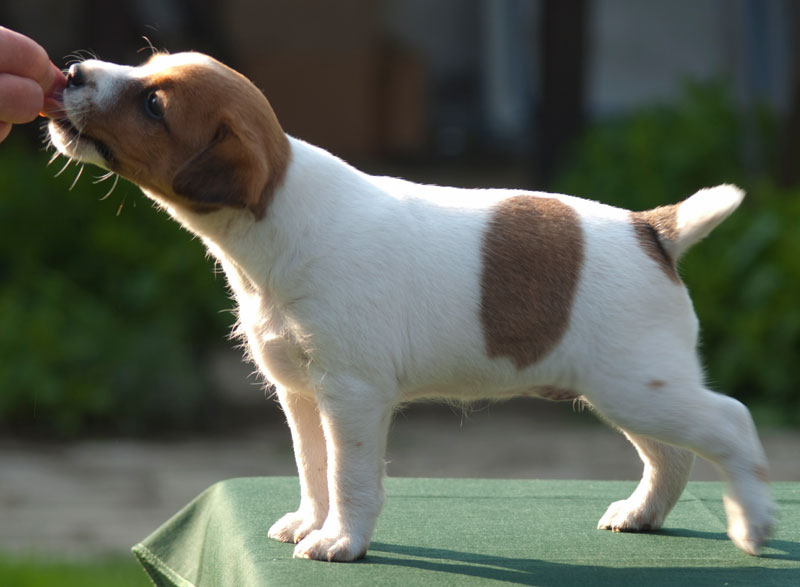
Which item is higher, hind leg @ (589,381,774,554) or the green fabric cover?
hind leg @ (589,381,774,554)

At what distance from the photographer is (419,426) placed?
1048cm

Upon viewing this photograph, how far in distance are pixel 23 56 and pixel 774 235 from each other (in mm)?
8006

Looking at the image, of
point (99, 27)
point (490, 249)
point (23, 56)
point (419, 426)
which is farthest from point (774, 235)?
point (23, 56)

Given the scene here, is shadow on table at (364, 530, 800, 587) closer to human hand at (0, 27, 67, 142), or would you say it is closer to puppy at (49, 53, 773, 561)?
puppy at (49, 53, 773, 561)

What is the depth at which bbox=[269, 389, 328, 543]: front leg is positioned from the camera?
12.0 feet

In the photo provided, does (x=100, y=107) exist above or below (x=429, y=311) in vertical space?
above

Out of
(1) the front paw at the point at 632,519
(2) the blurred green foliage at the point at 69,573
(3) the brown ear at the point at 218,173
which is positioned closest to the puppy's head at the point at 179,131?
(3) the brown ear at the point at 218,173

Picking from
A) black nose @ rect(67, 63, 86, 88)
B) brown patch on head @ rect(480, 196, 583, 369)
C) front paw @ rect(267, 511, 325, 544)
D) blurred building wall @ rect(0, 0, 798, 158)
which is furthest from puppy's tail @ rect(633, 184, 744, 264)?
blurred building wall @ rect(0, 0, 798, 158)

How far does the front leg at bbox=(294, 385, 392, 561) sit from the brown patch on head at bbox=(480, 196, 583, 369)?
0.40 m

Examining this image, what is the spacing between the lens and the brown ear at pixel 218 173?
317 centimetres

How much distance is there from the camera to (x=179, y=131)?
323cm

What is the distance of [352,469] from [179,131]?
1063mm

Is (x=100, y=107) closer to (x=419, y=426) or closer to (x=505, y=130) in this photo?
(x=419, y=426)

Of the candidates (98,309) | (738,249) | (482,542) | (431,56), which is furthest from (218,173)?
(431,56)
